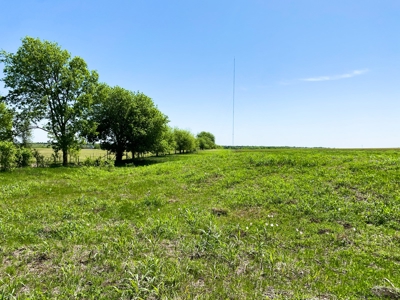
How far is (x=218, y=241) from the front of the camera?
5.49 m

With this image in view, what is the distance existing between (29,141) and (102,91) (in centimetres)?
1025

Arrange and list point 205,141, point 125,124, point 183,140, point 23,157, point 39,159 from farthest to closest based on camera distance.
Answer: point 205,141 → point 183,140 → point 125,124 → point 39,159 → point 23,157

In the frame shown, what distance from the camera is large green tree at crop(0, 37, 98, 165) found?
25.1m

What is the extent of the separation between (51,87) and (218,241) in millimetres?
27805

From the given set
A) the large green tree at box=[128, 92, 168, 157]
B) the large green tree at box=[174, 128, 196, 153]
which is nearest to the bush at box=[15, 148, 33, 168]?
the large green tree at box=[128, 92, 168, 157]

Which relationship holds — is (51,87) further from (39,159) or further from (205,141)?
(205,141)

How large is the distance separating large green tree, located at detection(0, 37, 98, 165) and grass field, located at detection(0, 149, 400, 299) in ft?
57.4

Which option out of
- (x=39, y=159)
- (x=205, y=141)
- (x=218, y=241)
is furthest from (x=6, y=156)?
(x=205, y=141)

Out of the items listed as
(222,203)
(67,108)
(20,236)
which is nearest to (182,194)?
(222,203)

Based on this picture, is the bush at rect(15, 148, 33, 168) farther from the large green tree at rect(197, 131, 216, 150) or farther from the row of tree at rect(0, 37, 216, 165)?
the large green tree at rect(197, 131, 216, 150)

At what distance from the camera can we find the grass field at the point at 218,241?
393 cm

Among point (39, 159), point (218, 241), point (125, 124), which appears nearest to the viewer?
point (218, 241)

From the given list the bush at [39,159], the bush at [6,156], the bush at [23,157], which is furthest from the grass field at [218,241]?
the bush at [39,159]

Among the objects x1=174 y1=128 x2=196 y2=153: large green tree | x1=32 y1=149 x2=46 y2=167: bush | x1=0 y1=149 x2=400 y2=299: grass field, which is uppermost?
x1=174 y1=128 x2=196 y2=153: large green tree
